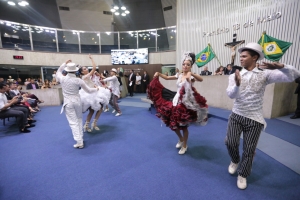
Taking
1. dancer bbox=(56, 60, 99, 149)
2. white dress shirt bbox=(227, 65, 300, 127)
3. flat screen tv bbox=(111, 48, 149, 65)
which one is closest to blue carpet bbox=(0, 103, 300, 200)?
dancer bbox=(56, 60, 99, 149)

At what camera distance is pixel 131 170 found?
2.27m

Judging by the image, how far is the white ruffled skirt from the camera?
3596mm

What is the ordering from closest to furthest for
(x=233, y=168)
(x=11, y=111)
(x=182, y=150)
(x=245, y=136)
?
(x=245, y=136), (x=233, y=168), (x=182, y=150), (x=11, y=111)

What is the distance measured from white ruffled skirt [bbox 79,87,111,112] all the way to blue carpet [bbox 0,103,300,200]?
776mm

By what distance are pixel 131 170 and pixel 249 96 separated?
1907 mm

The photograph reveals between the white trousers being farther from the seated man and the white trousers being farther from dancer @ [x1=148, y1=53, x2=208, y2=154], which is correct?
the seated man

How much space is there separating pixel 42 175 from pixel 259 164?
132 inches

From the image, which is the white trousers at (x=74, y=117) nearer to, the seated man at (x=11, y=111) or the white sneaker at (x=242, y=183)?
the seated man at (x=11, y=111)

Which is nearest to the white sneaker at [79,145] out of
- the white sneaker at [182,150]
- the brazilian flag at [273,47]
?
the white sneaker at [182,150]

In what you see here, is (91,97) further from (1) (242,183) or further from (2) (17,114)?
(1) (242,183)

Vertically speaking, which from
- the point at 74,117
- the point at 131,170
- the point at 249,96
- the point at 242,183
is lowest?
the point at 131,170

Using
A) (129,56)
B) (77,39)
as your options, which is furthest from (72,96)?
(77,39)

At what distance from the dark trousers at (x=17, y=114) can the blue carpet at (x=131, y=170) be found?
1.69 ft

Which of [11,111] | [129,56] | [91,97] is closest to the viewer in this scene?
[91,97]
